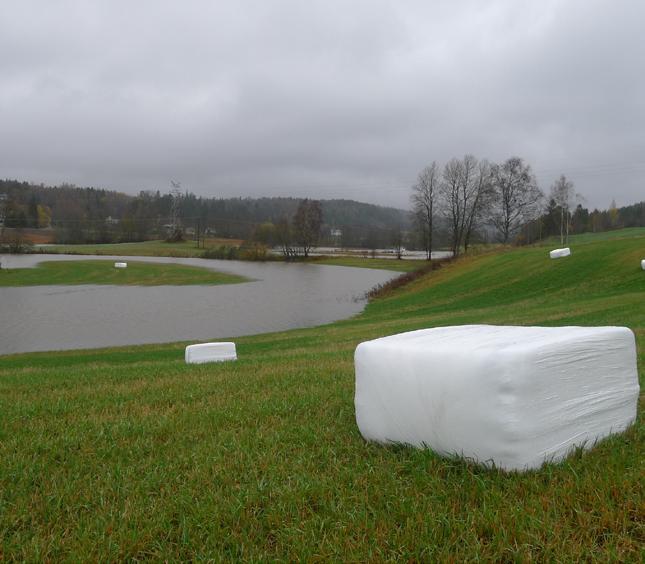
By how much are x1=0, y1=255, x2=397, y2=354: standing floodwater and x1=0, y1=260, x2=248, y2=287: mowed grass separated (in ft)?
13.5

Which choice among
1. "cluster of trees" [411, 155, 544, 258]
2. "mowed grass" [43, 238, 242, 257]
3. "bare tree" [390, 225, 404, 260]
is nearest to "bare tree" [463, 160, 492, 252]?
"cluster of trees" [411, 155, 544, 258]

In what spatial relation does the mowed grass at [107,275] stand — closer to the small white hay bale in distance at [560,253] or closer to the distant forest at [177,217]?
the small white hay bale in distance at [560,253]

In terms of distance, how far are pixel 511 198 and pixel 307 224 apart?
49.1m

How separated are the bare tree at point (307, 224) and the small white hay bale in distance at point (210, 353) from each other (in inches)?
3554

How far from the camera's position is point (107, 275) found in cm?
6072

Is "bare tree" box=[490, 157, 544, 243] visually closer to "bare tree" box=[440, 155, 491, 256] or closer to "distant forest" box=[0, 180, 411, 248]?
"bare tree" box=[440, 155, 491, 256]

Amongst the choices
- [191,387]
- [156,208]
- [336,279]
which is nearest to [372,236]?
[336,279]

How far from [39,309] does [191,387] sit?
32.6m

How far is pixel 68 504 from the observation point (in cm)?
320

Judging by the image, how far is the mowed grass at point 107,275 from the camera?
53.4 m

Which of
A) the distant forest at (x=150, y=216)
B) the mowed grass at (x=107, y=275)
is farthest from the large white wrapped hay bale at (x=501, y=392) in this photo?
the distant forest at (x=150, y=216)

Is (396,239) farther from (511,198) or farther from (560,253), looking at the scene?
(560,253)

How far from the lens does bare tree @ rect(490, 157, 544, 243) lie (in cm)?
6719

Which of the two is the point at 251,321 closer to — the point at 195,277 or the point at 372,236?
the point at 195,277
